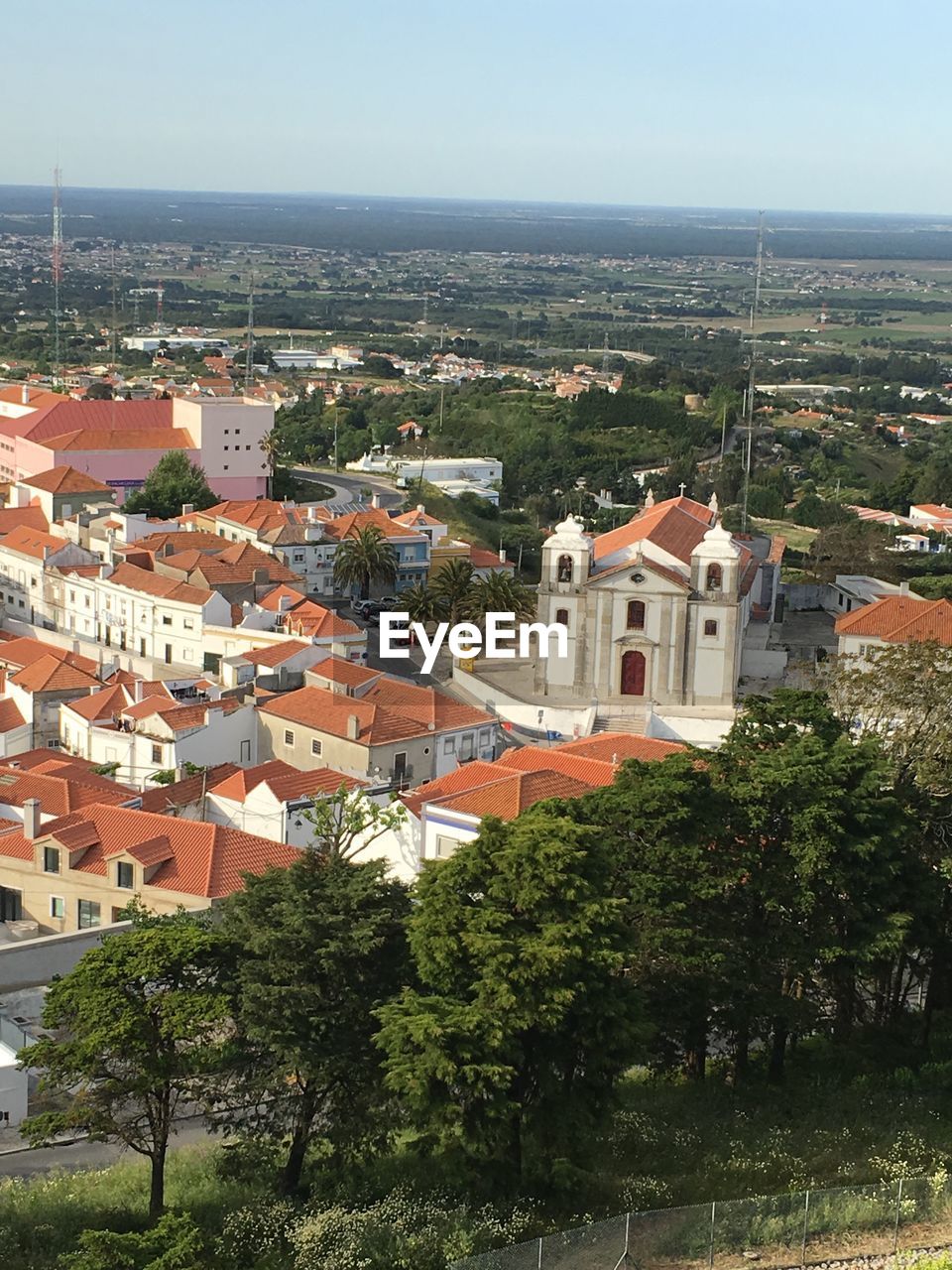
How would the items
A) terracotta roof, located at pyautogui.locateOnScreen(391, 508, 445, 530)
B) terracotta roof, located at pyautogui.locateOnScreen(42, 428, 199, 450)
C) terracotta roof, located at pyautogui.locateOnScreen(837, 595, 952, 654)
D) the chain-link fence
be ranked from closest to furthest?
the chain-link fence → terracotta roof, located at pyautogui.locateOnScreen(837, 595, 952, 654) → terracotta roof, located at pyautogui.locateOnScreen(391, 508, 445, 530) → terracotta roof, located at pyautogui.locateOnScreen(42, 428, 199, 450)

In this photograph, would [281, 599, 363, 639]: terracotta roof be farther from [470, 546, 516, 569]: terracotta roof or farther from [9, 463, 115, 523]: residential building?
[9, 463, 115, 523]: residential building

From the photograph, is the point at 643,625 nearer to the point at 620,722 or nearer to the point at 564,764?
the point at 620,722

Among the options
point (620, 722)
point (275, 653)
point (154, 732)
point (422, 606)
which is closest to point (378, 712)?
point (154, 732)

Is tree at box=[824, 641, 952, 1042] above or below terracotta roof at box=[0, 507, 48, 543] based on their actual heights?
A: above

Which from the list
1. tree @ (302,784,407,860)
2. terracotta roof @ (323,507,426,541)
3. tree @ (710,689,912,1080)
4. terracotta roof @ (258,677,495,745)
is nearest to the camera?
tree @ (710,689,912,1080)

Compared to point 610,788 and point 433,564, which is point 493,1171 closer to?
point 610,788

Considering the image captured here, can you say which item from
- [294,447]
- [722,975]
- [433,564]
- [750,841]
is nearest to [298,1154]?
[722,975]

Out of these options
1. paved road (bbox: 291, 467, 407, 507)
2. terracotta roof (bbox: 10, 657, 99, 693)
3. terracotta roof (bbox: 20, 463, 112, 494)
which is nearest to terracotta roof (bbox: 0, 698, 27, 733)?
terracotta roof (bbox: 10, 657, 99, 693)
